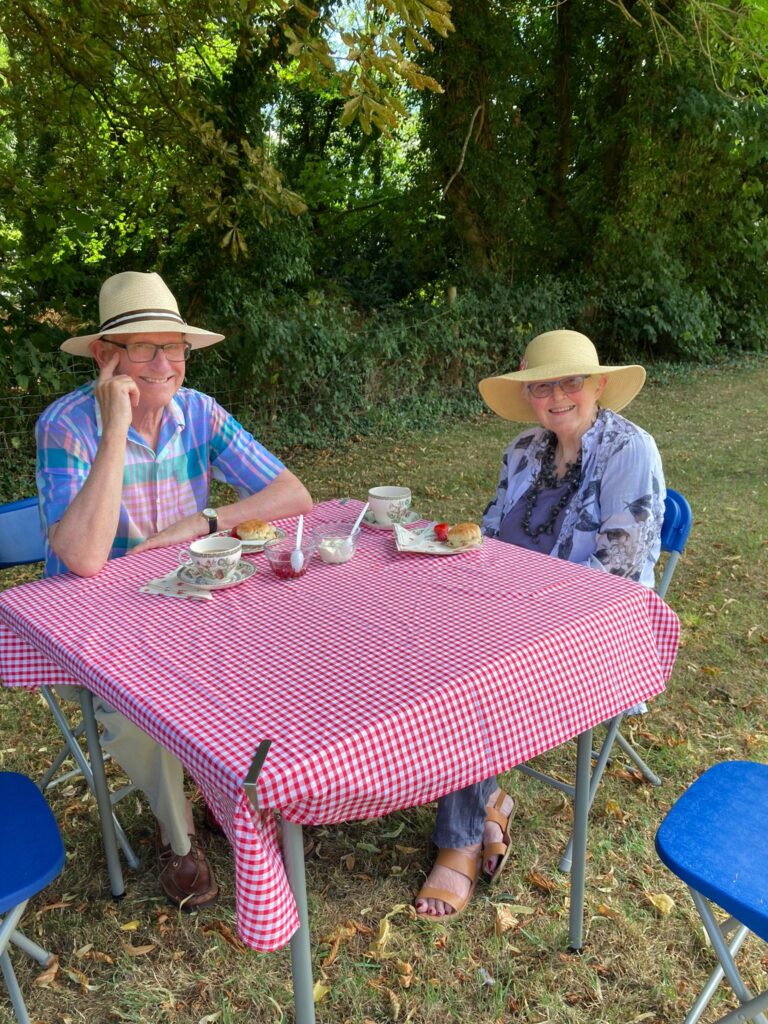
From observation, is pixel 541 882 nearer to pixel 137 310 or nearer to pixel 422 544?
pixel 422 544

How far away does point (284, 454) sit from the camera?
356 inches

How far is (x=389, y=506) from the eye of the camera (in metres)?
2.74

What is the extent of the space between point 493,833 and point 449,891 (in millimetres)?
278

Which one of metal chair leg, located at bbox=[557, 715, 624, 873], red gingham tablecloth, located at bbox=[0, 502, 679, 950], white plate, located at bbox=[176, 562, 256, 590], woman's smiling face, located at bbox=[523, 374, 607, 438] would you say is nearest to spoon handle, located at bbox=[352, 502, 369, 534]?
red gingham tablecloth, located at bbox=[0, 502, 679, 950]

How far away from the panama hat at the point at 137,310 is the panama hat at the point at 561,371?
48.2 inches

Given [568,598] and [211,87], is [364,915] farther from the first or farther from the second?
[211,87]

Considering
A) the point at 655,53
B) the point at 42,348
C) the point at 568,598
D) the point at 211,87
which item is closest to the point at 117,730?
the point at 568,598

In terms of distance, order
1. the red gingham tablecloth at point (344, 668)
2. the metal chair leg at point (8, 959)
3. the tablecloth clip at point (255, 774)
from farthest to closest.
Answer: the metal chair leg at point (8, 959)
the red gingham tablecloth at point (344, 668)
the tablecloth clip at point (255, 774)

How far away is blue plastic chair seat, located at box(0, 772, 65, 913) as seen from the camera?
1.76 meters

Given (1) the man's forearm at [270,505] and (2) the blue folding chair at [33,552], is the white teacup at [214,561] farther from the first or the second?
(2) the blue folding chair at [33,552]

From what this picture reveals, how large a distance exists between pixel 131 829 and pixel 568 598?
203 centimetres

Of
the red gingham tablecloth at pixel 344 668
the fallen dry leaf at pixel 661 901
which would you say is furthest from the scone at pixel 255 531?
the fallen dry leaf at pixel 661 901

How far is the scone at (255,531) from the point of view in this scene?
103 inches

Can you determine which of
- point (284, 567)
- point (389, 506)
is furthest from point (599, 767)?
point (284, 567)
